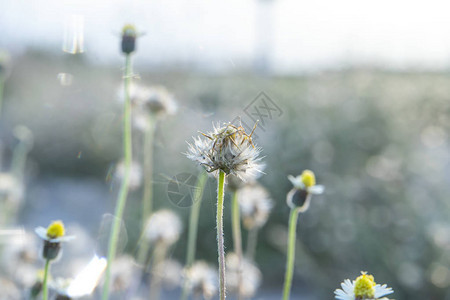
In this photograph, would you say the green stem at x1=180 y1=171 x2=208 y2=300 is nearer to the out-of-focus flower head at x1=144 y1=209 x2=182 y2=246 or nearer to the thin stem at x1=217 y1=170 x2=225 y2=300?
the out-of-focus flower head at x1=144 y1=209 x2=182 y2=246

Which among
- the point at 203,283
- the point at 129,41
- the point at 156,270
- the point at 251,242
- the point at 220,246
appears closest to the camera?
the point at 220,246

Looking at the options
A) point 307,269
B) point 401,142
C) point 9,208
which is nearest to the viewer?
point 9,208

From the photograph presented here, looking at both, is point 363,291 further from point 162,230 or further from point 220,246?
point 162,230

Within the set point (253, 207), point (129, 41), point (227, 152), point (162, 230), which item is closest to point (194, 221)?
point (253, 207)

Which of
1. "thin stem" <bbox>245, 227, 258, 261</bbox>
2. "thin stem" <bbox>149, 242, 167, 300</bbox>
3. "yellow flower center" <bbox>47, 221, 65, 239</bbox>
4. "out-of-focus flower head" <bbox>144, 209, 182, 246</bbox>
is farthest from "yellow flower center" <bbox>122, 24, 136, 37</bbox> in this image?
"thin stem" <bbox>245, 227, 258, 261</bbox>

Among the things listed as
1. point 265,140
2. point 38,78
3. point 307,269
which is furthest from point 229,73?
point 307,269

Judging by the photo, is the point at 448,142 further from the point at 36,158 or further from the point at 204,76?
the point at 36,158
